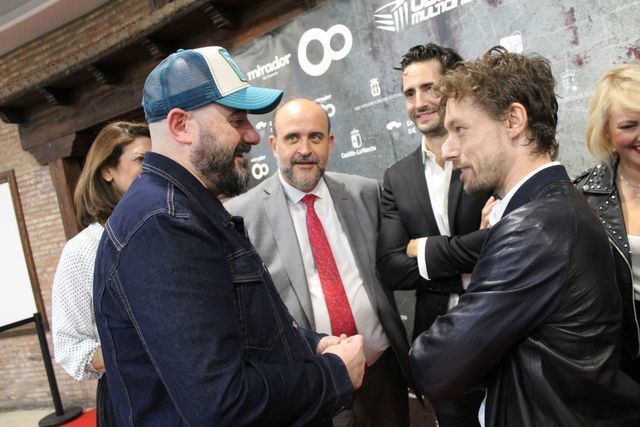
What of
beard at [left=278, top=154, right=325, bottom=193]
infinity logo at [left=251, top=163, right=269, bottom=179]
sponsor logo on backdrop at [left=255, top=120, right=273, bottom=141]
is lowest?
beard at [left=278, top=154, right=325, bottom=193]

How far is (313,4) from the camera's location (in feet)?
13.0

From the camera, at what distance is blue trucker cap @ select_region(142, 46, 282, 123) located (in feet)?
3.97

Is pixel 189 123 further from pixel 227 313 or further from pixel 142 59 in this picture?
pixel 142 59

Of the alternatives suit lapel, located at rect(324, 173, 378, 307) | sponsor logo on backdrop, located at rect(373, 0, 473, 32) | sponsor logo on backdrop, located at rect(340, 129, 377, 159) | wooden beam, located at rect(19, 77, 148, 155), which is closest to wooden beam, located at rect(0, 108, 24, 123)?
wooden beam, located at rect(19, 77, 148, 155)

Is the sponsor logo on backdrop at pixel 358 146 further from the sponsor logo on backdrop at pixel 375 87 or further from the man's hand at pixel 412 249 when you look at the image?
the man's hand at pixel 412 249

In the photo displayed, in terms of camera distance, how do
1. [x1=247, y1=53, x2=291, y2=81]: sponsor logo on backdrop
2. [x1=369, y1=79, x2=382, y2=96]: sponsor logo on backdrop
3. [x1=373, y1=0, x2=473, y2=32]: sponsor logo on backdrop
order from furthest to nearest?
[x1=247, y1=53, x2=291, y2=81]: sponsor logo on backdrop < [x1=369, y1=79, x2=382, y2=96]: sponsor logo on backdrop < [x1=373, y1=0, x2=473, y2=32]: sponsor logo on backdrop

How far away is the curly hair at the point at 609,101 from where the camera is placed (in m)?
1.96

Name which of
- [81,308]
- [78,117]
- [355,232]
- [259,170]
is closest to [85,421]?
[259,170]

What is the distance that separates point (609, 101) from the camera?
2031 mm

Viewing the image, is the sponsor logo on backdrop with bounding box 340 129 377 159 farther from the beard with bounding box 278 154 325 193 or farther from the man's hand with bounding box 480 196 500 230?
the man's hand with bounding box 480 196 500 230

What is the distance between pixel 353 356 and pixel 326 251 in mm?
996

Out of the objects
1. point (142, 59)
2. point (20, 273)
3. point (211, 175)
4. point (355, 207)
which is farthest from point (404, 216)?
point (20, 273)

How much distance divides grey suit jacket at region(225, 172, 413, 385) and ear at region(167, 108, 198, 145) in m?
1.11

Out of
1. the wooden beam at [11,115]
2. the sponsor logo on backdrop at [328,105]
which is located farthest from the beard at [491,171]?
the wooden beam at [11,115]
